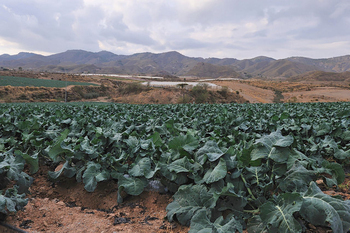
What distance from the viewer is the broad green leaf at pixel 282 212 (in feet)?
5.56

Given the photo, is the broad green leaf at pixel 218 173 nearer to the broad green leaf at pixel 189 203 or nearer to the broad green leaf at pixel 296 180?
the broad green leaf at pixel 189 203

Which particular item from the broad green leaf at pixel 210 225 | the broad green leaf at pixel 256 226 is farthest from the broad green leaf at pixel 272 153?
the broad green leaf at pixel 210 225

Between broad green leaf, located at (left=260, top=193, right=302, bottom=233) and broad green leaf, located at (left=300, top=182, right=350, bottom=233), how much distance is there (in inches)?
5.7

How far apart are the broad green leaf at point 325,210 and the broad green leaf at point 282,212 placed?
145mm

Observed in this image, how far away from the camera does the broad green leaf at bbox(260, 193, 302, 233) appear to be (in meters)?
1.70

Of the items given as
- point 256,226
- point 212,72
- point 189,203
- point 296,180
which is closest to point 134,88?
point 189,203

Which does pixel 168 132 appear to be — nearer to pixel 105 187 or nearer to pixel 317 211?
pixel 105 187

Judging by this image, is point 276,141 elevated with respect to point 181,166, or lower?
elevated

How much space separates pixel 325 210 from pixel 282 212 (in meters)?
0.34

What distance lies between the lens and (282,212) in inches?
69.5

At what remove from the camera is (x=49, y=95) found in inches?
1975

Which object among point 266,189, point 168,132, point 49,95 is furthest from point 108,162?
point 49,95

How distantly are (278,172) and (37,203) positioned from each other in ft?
9.83

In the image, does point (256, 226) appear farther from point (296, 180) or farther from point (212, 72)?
point (212, 72)
